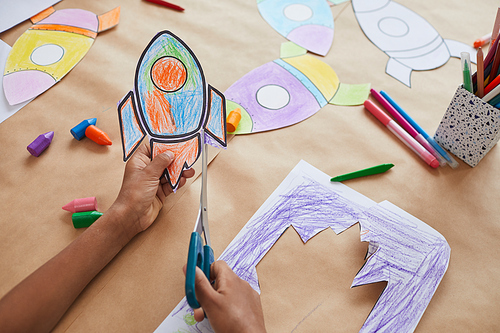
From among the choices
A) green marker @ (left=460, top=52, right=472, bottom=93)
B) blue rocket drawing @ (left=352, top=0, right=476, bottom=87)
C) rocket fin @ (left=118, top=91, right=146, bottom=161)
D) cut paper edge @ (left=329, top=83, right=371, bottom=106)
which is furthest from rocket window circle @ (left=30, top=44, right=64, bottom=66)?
green marker @ (left=460, top=52, right=472, bottom=93)

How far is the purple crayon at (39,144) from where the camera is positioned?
751 millimetres

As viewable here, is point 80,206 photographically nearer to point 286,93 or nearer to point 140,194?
point 140,194

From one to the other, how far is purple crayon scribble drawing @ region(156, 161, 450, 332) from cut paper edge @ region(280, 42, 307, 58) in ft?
1.17

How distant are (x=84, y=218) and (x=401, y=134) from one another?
692mm

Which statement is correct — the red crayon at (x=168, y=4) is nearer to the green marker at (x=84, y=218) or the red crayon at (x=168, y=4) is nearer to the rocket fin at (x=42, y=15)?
the rocket fin at (x=42, y=15)

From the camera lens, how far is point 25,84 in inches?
34.3

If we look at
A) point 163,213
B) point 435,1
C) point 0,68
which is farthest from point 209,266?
point 435,1

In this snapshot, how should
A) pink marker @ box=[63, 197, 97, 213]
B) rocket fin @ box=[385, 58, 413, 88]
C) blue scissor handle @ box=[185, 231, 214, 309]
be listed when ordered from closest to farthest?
blue scissor handle @ box=[185, 231, 214, 309] → pink marker @ box=[63, 197, 97, 213] → rocket fin @ box=[385, 58, 413, 88]

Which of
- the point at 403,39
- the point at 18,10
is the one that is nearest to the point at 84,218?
the point at 18,10

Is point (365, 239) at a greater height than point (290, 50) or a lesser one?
lesser

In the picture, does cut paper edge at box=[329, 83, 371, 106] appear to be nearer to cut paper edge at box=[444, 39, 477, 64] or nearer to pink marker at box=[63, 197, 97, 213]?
cut paper edge at box=[444, 39, 477, 64]

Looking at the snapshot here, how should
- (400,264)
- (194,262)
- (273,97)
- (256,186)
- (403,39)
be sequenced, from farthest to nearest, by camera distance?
(403,39), (273,97), (256,186), (400,264), (194,262)

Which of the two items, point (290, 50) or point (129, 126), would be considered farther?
point (290, 50)

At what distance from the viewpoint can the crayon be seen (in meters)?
0.66
